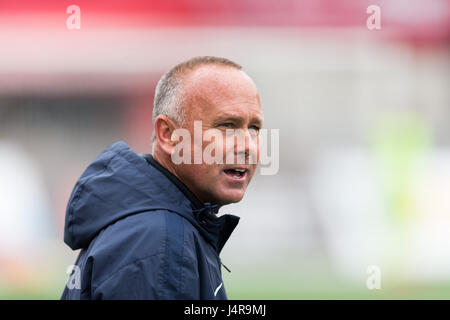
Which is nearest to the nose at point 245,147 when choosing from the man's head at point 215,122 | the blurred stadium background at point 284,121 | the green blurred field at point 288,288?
the man's head at point 215,122

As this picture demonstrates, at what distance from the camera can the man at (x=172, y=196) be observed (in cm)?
128

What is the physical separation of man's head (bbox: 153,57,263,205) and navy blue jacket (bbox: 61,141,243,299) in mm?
54

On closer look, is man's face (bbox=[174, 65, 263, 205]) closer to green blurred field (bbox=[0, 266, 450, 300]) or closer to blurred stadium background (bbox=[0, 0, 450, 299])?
green blurred field (bbox=[0, 266, 450, 300])

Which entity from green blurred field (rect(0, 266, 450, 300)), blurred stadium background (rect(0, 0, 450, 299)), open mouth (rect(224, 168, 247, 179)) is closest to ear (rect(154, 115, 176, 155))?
open mouth (rect(224, 168, 247, 179))

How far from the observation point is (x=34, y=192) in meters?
6.84

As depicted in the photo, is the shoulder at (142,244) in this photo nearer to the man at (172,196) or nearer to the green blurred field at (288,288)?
the man at (172,196)

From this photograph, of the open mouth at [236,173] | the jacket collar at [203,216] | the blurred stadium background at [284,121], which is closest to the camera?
the jacket collar at [203,216]

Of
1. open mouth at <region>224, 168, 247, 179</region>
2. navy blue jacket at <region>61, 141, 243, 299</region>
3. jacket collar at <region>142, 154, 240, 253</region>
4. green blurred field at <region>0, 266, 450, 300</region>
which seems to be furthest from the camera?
green blurred field at <region>0, 266, 450, 300</region>

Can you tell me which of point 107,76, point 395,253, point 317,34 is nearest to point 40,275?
point 107,76

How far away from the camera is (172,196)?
4.81ft

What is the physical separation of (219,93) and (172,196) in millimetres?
301

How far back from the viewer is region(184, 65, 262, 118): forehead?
5.05 ft

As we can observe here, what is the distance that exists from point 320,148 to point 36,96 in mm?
3743
